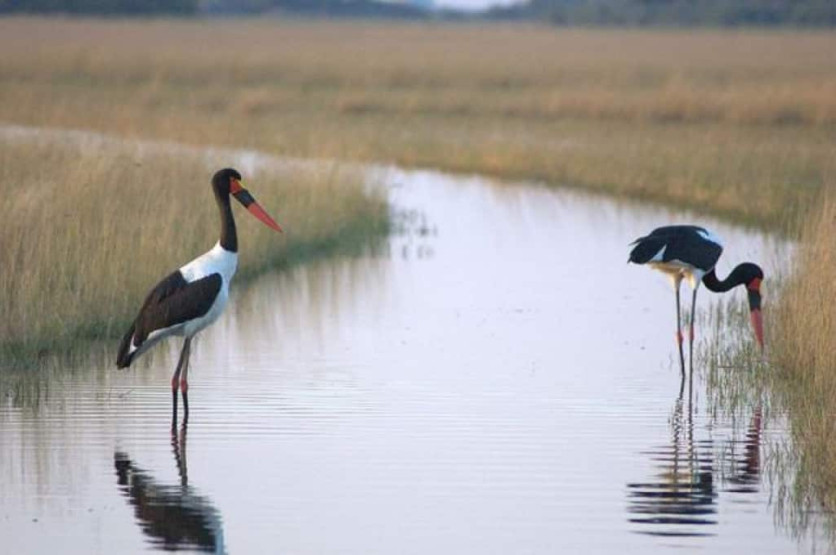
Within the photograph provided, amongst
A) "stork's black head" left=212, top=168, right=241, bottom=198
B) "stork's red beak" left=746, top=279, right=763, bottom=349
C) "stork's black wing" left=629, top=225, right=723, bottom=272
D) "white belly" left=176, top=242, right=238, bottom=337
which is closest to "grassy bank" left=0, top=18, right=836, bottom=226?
"stork's black wing" left=629, top=225, right=723, bottom=272

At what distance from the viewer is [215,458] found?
8.81 metres

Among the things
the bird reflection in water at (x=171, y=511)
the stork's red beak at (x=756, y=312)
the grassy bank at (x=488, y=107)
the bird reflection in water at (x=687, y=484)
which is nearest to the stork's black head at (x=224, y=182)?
the bird reflection in water at (x=171, y=511)

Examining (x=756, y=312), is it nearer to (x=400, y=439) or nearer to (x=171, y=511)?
(x=400, y=439)

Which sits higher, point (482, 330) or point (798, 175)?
point (798, 175)

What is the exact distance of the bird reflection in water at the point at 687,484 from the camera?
7668 mm

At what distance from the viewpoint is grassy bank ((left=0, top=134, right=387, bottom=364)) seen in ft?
39.8

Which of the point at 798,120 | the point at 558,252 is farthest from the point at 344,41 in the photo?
the point at 558,252

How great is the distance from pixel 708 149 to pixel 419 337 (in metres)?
15.9

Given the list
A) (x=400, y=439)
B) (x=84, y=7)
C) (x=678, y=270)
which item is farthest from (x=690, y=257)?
(x=84, y=7)

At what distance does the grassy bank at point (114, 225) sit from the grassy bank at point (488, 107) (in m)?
4.32

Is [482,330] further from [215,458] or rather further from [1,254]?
[215,458]

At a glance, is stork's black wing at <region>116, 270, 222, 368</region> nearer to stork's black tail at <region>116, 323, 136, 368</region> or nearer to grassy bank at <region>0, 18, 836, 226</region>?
stork's black tail at <region>116, 323, 136, 368</region>

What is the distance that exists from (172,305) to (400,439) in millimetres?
1441

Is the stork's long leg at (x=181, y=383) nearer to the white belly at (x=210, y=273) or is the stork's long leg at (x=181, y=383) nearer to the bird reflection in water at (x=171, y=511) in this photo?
the white belly at (x=210, y=273)
